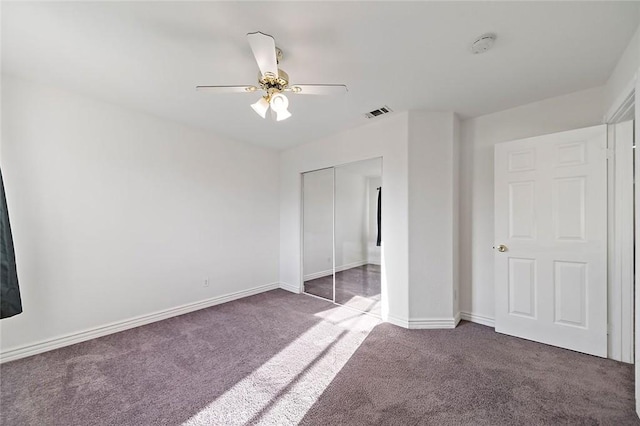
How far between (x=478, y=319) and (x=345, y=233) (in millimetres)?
1937

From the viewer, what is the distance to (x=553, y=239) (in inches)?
92.4

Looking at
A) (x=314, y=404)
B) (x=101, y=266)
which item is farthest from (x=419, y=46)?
(x=101, y=266)

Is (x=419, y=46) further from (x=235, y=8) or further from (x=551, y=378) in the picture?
(x=551, y=378)

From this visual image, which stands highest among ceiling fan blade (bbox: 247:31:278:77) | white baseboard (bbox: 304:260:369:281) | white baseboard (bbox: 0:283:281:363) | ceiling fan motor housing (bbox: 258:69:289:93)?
ceiling fan blade (bbox: 247:31:278:77)

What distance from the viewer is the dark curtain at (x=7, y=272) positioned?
192 centimetres

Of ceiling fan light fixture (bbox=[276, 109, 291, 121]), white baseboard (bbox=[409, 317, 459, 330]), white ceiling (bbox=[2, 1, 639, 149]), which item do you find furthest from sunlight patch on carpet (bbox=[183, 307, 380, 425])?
white ceiling (bbox=[2, 1, 639, 149])

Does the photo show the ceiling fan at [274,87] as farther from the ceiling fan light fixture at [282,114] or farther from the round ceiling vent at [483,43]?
the round ceiling vent at [483,43]

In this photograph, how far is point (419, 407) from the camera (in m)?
1.59

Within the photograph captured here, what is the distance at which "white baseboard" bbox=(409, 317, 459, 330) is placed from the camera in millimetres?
2705

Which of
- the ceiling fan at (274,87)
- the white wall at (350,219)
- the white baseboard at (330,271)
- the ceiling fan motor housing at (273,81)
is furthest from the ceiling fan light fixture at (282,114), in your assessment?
the white baseboard at (330,271)

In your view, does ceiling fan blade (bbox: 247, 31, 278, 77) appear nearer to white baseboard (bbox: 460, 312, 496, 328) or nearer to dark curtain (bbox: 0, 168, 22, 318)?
dark curtain (bbox: 0, 168, 22, 318)

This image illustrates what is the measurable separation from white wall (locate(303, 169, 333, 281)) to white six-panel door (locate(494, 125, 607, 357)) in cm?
212

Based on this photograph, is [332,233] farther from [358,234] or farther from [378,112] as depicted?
[378,112]

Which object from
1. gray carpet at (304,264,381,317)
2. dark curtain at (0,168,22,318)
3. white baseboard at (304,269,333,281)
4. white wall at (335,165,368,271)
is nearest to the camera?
dark curtain at (0,168,22,318)
